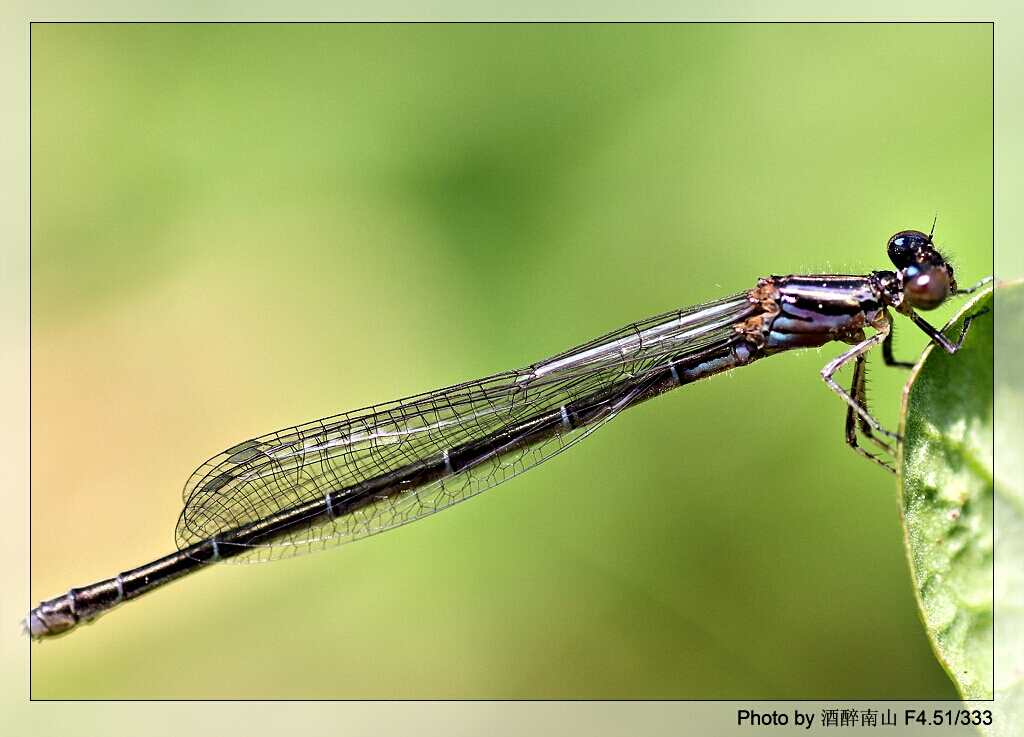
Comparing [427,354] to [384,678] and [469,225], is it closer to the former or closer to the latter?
[469,225]

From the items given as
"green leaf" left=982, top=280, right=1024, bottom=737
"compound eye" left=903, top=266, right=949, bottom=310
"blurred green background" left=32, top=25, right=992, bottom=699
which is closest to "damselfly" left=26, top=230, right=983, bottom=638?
"compound eye" left=903, top=266, right=949, bottom=310

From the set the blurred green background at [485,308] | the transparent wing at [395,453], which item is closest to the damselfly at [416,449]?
the transparent wing at [395,453]

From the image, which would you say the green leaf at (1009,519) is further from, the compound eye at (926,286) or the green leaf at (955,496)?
the compound eye at (926,286)

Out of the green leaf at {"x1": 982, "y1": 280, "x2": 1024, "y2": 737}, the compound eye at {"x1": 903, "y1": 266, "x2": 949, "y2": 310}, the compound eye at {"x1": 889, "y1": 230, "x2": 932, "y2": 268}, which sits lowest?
the green leaf at {"x1": 982, "y1": 280, "x2": 1024, "y2": 737}

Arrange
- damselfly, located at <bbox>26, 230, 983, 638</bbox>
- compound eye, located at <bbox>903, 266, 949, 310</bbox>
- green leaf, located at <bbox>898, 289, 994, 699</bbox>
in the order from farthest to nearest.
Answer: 1. damselfly, located at <bbox>26, 230, 983, 638</bbox>
2. compound eye, located at <bbox>903, 266, 949, 310</bbox>
3. green leaf, located at <bbox>898, 289, 994, 699</bbox>

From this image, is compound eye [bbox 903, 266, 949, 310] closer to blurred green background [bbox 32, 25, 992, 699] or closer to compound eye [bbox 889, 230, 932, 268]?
compound eye [bbox 889, 230, 932, 268]

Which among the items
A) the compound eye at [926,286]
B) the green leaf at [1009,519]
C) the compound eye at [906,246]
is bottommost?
the green leaf at [1009,519]

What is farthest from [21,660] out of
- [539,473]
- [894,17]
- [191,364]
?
[894,17]

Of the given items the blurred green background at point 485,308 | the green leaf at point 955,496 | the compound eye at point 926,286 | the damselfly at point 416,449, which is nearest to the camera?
the green leaf at point 955,496
